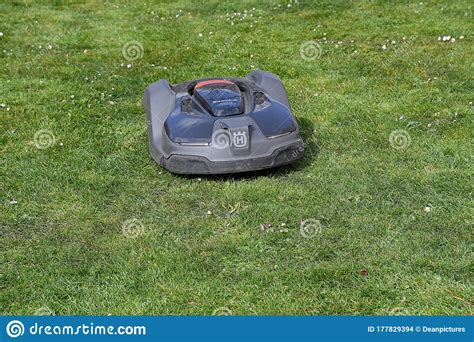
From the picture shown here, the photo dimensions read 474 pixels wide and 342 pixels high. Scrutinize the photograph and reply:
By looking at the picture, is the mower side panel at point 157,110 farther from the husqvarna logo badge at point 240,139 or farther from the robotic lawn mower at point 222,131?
the husqvarna logo badge at point 240,139

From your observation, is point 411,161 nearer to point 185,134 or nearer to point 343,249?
point 343,249

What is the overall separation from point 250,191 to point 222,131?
2.48 ft

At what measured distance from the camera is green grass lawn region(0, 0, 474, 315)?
5.90 meters

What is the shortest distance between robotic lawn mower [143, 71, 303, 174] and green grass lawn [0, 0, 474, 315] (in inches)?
11.4

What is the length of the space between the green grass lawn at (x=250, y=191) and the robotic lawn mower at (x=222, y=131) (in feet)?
0.95

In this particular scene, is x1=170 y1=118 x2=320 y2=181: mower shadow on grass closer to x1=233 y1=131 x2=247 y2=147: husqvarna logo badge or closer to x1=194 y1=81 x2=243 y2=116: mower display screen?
x1=233 y1=131 x2=247 y2=147: husqvarna logo badge

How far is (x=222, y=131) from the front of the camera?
7.63 metres

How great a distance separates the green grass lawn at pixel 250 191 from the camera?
232 inches

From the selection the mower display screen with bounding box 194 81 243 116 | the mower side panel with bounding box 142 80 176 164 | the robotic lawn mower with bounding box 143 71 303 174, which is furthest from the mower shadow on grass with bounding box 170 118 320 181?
the mower display screen with bounding box 194 81 243 116

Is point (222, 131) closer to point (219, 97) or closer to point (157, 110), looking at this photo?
point (219, 97)

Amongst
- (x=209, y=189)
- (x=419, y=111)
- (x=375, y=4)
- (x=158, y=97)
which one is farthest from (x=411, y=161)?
(x=375, y=4)

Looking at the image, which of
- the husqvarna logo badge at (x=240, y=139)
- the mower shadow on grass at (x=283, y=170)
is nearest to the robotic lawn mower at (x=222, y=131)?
the husqvarna logo badge at (x=240, y=139)

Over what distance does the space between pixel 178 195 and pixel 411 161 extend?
2.95 m

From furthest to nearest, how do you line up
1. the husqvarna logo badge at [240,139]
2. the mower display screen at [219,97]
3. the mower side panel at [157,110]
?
the mower side panel at [157,110]
the mower display screen at [219,97]
the husqvarna logo badge at [240,139]
